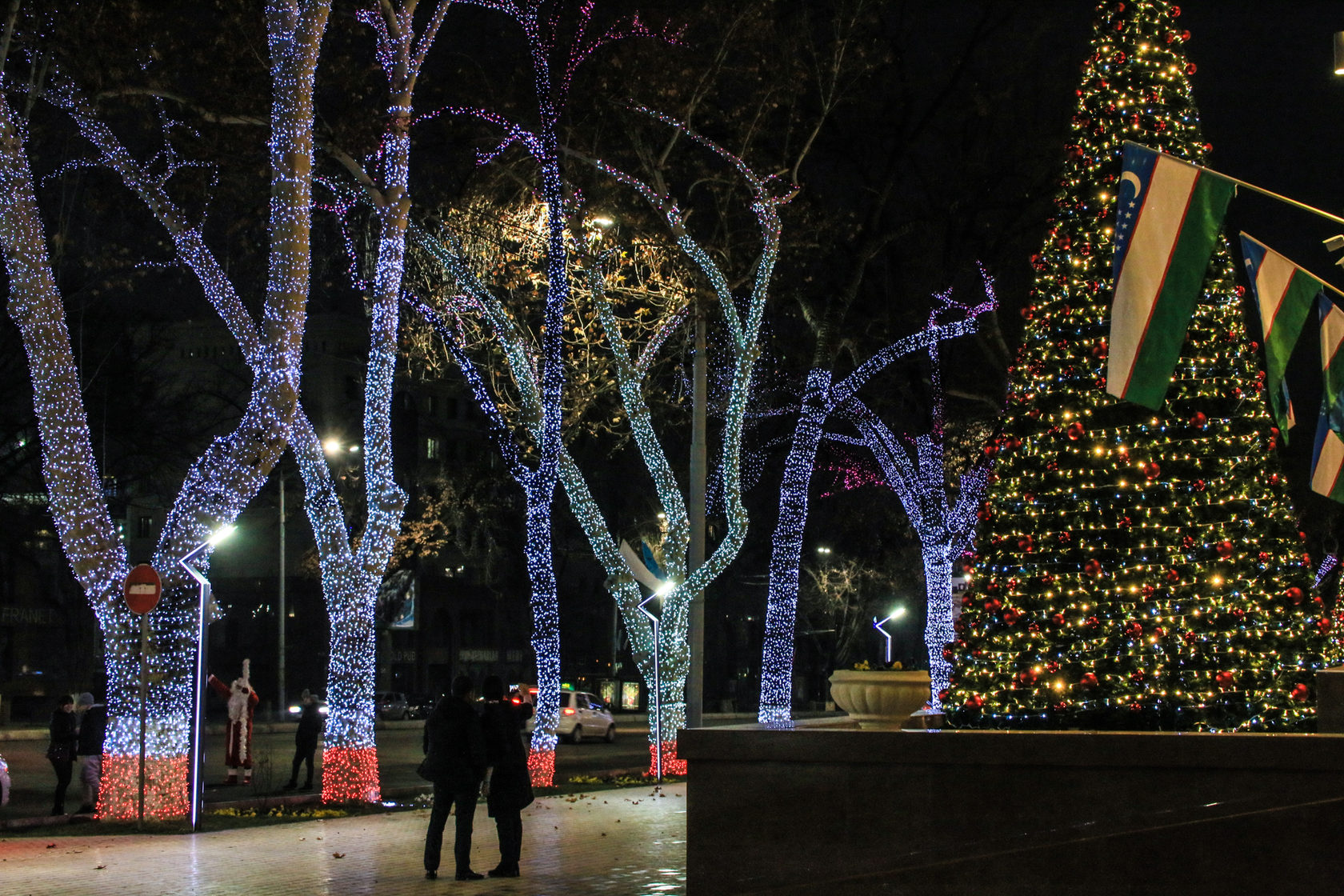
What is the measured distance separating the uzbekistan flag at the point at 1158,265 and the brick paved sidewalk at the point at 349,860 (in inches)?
207

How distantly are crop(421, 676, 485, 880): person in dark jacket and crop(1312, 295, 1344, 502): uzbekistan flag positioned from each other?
827 cm

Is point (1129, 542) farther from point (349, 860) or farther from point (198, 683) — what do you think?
point (198, 683)

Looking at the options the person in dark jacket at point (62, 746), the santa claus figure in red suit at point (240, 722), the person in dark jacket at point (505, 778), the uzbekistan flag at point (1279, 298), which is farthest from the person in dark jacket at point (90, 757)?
the uzbekistan flag at point (1279, 298)

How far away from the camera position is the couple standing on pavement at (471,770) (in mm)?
12469

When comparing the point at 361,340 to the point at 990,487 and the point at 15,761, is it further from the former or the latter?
the point at 990,487

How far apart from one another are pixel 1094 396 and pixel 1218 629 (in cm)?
195

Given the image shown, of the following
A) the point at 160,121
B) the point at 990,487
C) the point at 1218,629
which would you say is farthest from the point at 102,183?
the point at 1218,629

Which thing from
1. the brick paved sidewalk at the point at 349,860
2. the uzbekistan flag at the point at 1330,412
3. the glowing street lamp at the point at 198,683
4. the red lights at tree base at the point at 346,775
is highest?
the uzbekistan flag at the point at 1330,412

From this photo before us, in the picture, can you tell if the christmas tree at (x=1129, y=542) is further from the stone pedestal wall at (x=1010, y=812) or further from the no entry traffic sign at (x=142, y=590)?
the no entry traffic sign at (x=142, y=590)

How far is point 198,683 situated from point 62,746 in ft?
13.7

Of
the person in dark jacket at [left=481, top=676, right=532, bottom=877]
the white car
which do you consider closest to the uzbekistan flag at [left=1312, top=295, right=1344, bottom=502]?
the person in dark jacket at [left=481, top=676, right=532, bottom=877]

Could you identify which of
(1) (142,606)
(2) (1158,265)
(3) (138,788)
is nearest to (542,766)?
(3) (138,788)

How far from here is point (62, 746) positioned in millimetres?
20094

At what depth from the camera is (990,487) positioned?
12016 mm
